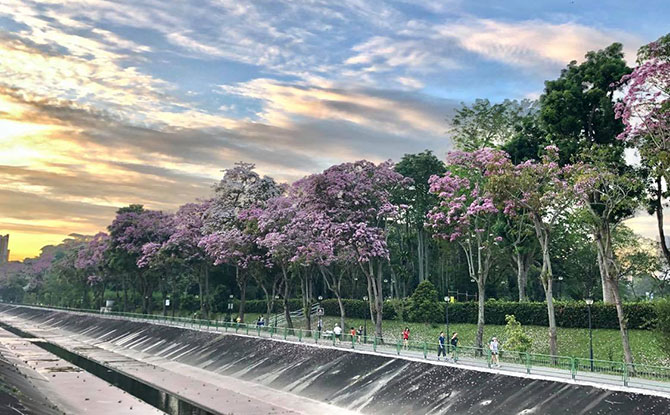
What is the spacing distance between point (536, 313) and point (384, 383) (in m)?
24.4

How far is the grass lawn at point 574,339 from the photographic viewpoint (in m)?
44.2

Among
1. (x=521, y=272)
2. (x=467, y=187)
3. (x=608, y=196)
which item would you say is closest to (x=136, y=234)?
(x=521, y=272)

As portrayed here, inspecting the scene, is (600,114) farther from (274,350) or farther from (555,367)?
(274,350)

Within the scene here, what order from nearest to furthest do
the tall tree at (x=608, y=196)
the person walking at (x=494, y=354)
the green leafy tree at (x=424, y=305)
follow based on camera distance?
1. the person walking at (x=494, y=354)
2. the tall tree at (x=608, y=196)
3. the green leafy tree at (x=424, y=305)

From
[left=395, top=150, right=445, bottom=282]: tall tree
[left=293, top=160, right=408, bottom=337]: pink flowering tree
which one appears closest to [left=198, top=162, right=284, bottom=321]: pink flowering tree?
[left=293, top=160, right=408, bottom=337]: pink flowering tree

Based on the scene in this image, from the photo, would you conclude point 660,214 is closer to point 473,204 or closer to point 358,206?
point 473,204

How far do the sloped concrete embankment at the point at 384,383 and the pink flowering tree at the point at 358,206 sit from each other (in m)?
8.24

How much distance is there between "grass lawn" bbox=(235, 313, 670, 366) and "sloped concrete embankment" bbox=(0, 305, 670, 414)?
12.8m

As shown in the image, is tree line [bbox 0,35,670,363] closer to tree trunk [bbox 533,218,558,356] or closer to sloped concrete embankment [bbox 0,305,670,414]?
tree trunk [bbox 533,218,558,356]

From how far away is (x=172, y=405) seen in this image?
134 ft

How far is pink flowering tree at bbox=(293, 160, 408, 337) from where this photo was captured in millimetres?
50656

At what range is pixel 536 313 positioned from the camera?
57.1 m

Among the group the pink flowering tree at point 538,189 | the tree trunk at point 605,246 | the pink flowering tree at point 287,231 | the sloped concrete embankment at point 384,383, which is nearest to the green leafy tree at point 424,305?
the pink flowering tree at point 287,231

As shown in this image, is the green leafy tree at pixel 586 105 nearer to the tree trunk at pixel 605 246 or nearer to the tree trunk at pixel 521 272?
the tree trunk at pixel 605 246
